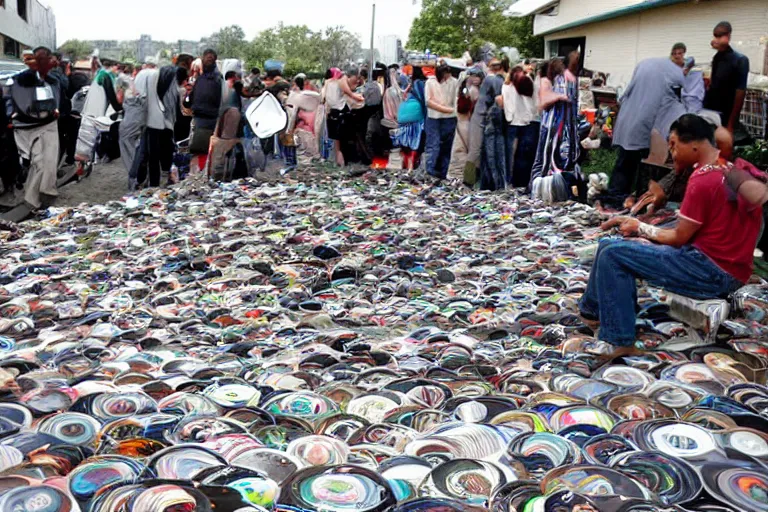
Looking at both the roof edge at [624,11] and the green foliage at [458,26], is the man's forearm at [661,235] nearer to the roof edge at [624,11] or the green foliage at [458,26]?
the roof edge at [624,11]

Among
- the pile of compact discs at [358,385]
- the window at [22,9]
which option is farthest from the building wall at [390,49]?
the window at [22,9]

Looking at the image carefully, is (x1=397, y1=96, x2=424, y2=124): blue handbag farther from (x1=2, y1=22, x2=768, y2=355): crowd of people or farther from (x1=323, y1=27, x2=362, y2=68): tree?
(x1=323, y1=27, x2=362, y2=68): tree

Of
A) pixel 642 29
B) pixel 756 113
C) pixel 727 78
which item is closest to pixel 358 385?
pixel 727 78

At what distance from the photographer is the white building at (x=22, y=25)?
29203mm

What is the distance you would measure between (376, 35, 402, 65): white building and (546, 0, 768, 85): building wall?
4.82 m

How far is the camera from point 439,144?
377 inches

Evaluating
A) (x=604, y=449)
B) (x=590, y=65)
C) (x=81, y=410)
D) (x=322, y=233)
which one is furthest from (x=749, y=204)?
(x=590, y=65)

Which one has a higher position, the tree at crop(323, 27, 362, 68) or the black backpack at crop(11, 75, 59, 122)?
the tree at crop(323, 27, 362, 68)

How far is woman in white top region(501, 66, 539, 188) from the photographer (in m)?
8.38

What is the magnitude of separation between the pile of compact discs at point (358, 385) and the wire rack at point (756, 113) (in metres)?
3.21

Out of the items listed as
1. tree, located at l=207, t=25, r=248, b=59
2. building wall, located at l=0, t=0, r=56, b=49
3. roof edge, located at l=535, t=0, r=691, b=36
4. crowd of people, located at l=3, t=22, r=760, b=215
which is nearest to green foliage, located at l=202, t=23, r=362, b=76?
tree, located at l=207, t=25, r=248, b=59

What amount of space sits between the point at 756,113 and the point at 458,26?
37133 millimetres

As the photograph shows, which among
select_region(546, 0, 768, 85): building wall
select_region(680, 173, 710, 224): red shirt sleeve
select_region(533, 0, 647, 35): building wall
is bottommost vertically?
select_region(680, 173, 710, 224): red shirt sleeve

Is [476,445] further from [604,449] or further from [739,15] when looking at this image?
[739,15]
